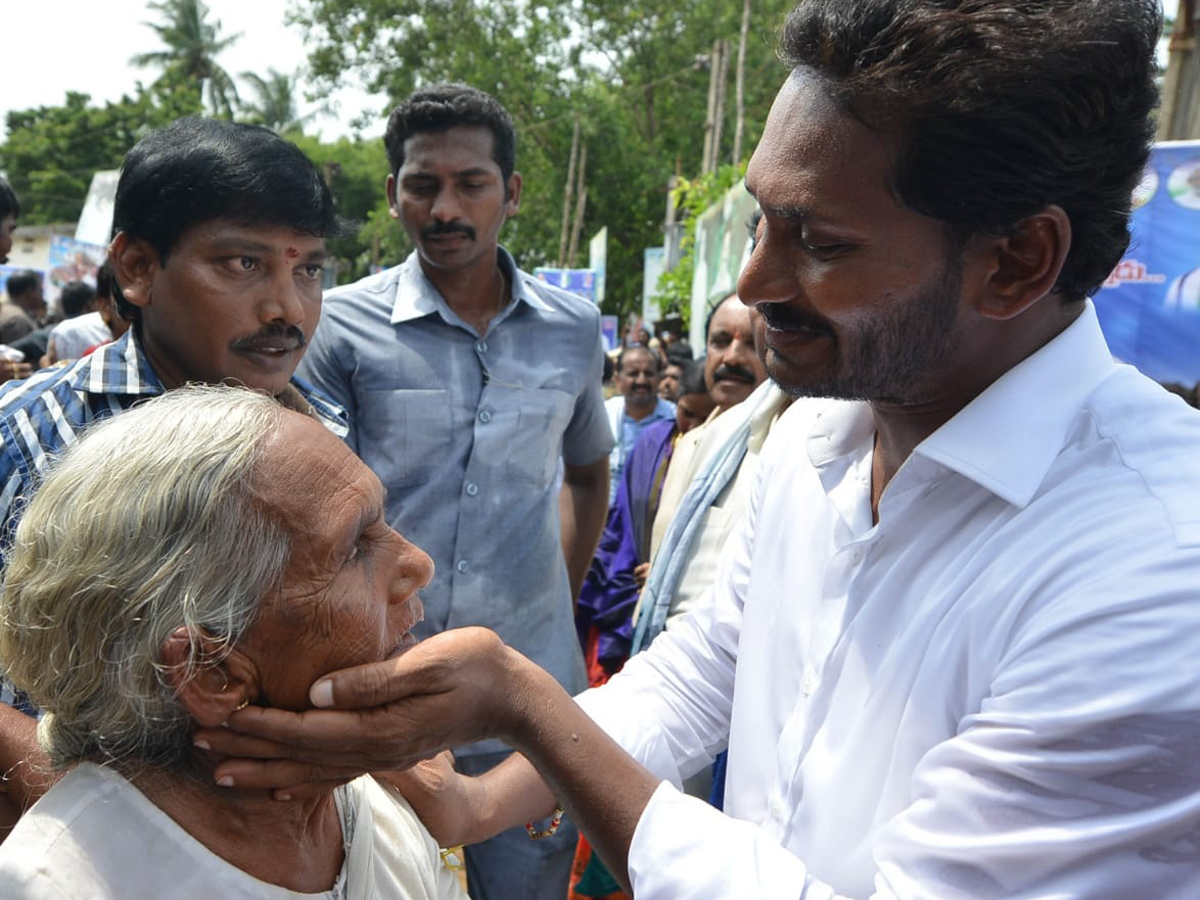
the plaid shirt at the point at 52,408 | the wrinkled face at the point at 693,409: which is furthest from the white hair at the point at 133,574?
the wrinkled face at the point at 693,409

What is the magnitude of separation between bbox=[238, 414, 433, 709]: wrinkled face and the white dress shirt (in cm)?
56

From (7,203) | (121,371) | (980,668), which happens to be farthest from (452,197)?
(7,203)

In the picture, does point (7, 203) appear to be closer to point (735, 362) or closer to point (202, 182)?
point (202, 182)

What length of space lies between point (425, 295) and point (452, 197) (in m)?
0.37

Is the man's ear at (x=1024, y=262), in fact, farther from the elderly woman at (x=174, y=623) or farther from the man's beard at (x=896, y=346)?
the elderly woman at (x=174, y=623)

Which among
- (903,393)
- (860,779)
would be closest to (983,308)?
(903,393)

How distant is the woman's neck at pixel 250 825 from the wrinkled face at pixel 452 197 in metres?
2.07

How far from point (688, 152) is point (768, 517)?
34808 mm

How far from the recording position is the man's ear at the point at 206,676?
158 centimetres

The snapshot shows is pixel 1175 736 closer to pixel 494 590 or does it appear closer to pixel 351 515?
pixel 351 515

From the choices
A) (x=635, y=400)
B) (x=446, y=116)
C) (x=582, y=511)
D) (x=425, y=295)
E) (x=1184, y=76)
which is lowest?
(x=635, y=400)

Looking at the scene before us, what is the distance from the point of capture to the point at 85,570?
61.9 inches

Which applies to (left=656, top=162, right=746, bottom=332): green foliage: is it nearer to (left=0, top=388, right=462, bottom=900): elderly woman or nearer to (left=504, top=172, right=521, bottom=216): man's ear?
(left=504, top=172, right=521, bottom=216): man's ear

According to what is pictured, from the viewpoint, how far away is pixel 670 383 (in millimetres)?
9977
